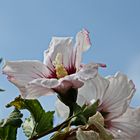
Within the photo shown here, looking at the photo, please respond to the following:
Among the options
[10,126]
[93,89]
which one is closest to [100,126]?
[93,89]

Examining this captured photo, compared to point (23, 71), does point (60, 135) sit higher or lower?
lower

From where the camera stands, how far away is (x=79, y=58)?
1.19 meters

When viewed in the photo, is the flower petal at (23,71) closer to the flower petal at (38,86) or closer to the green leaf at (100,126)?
the flower petal at (38,86)

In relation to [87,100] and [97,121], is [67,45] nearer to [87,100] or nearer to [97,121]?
[87,100]

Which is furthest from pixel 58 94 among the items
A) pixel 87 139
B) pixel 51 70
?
pixel 87 139

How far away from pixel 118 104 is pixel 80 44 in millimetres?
192

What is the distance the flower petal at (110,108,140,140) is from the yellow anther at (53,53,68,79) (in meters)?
0.19

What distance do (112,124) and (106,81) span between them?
0.42 feet

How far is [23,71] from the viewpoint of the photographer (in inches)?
46.3

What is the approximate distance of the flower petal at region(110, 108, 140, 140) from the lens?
120 centimetres

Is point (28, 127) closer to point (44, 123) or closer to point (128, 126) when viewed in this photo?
point (44, 123)

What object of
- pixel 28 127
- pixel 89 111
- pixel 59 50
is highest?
pixel 59 50

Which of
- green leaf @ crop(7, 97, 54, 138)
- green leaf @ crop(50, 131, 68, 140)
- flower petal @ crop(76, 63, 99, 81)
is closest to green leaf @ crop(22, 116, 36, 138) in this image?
green leaf @ crop(7, 97, 54, 138)

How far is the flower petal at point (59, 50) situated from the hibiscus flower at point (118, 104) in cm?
10
